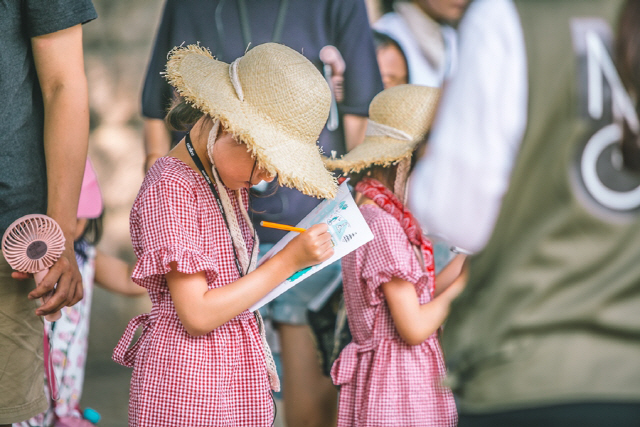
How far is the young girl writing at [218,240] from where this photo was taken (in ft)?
5.28

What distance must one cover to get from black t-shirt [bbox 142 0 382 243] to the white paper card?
2.64 feet

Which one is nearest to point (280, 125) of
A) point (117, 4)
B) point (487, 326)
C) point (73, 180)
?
point (73, 180)

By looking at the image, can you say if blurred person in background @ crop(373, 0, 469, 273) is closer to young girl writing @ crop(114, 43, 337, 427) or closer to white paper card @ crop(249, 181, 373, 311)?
white paper card @ crop(249, 181, 373, 311)

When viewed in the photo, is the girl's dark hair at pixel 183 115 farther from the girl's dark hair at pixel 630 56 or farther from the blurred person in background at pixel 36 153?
the girl's dark hair at pixel 630 56

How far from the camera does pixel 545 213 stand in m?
0.97

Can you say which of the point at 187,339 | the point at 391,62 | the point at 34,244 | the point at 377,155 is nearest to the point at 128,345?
the point at 187,339

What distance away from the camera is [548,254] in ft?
3.20

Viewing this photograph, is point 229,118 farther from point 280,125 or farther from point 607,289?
point 607,289

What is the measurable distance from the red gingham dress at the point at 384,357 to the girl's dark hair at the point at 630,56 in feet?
3.65

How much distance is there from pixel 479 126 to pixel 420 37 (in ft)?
6.70

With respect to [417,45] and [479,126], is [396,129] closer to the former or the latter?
[417,45]

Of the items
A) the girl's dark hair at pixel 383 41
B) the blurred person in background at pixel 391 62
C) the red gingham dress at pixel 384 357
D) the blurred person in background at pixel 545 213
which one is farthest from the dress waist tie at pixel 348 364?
the girl's dark hair at pixel 383 41

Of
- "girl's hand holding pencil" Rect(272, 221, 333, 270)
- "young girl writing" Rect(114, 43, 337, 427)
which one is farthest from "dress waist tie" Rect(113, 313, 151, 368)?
"girl's hand holding pencil" Rect(272, 221, 333, 270)

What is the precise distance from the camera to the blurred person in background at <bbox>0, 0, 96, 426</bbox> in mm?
1710
